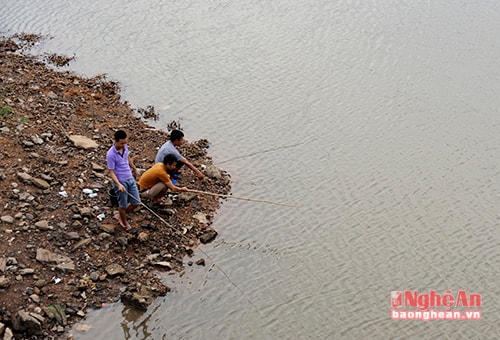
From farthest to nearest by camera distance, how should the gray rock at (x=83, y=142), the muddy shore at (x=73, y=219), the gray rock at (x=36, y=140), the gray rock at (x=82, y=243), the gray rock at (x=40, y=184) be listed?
the gray rock at (x=83, y=142) → the gray rock at (x=36, y=140) → the gray rock at (x=40, y=184) → the gray rock at (x=82, y=243) → the muddy shore at (x=73, y=219)

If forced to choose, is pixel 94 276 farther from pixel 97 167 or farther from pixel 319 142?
pixel 319 142

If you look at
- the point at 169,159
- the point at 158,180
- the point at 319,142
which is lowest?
the point at 158,180

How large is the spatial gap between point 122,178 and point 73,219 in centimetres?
102

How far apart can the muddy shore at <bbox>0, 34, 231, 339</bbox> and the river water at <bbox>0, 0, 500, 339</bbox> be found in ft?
1.08

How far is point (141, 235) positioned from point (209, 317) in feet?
5.22

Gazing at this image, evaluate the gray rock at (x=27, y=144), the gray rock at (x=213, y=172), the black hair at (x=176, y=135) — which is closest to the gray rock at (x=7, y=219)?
the gray rock at (x=27, y=144)

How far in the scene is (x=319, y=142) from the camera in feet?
36.3

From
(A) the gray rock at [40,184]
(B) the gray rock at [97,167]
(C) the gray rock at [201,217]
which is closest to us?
(A) the gray rock at [40,184]

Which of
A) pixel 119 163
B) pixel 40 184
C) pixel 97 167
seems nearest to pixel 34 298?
pixel 119 163

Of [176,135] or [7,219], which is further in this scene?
[176,135]

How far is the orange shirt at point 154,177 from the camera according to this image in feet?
27.3

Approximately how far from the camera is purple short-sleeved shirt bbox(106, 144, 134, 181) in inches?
295

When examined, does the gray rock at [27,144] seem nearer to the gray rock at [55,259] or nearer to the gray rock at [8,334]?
the gray rock at [55,259]

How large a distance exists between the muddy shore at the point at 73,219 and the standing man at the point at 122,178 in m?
0.24
